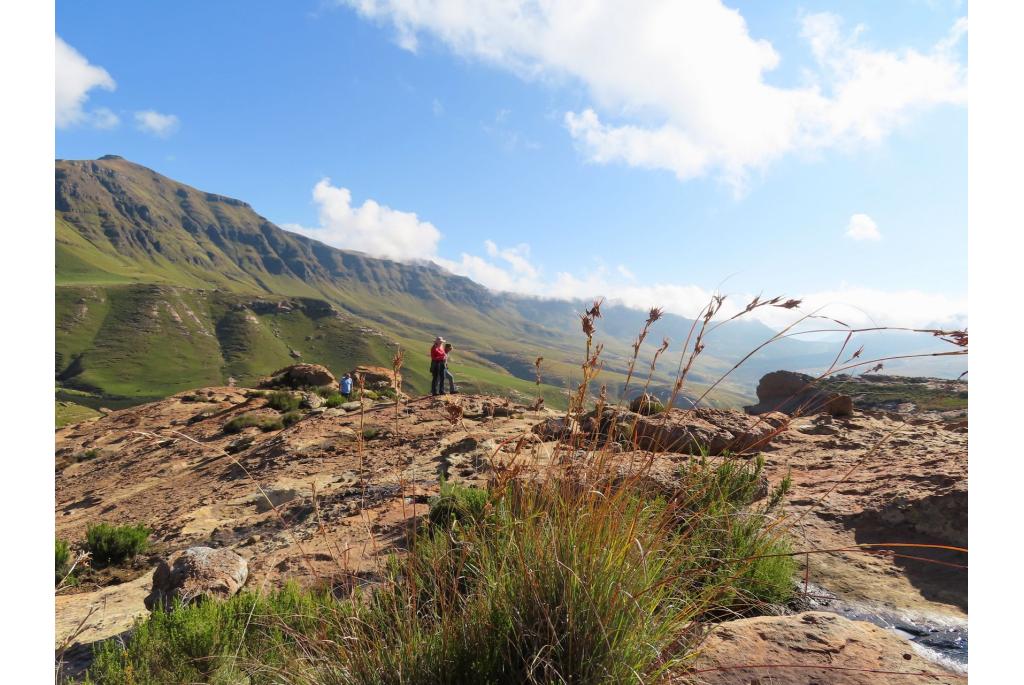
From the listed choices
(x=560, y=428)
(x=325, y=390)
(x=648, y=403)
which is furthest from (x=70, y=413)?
(x=648, y=403)

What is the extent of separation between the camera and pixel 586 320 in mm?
2504

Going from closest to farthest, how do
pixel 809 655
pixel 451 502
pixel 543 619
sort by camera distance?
pixel 543 619, pixel 809 655, pixel 451 502

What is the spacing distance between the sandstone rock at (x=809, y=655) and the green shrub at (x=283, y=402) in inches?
670

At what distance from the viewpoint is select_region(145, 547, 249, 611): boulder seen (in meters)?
4.69

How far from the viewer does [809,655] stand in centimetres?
253

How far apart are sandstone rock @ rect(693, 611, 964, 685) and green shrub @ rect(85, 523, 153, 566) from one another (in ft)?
26.9

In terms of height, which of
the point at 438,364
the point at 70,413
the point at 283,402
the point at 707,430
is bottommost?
the point at 70,413

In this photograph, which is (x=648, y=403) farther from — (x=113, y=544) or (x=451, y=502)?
(x=113, y=544)

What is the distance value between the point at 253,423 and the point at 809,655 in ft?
53.7

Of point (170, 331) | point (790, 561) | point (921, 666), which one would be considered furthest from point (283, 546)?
point (170, 331)

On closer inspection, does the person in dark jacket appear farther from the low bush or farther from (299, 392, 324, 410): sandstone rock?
the low bush

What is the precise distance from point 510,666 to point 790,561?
272 centimetres

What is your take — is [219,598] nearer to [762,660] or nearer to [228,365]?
[762,660]

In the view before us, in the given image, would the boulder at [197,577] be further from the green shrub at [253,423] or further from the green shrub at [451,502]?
the green shrub at [253,423]
